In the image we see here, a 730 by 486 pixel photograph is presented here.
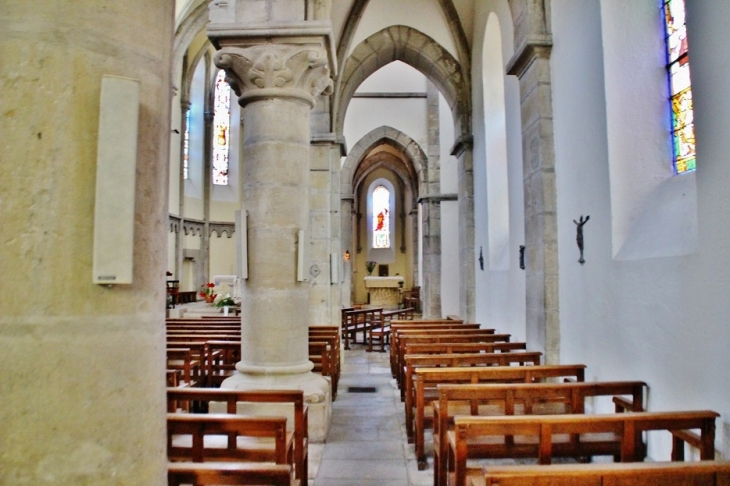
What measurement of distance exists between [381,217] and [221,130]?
418 inches

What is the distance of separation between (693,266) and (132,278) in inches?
132

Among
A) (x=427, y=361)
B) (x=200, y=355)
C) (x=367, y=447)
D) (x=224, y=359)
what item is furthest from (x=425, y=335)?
(x=200, y=355)

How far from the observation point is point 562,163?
18.5 feet

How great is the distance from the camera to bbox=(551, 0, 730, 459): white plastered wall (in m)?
3.16

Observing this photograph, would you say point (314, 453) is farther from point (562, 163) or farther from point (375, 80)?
point (375, 80)

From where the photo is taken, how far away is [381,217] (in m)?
28.6

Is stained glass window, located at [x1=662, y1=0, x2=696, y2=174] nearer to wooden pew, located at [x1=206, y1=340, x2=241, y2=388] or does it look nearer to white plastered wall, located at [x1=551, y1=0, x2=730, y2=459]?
white plastered wall, located at [x1=551, y1=0, x2=730, y2=459]

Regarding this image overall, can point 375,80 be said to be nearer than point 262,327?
No

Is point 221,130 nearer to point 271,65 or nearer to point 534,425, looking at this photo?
point 271,65

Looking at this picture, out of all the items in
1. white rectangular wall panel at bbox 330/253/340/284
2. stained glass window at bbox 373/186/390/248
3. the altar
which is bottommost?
the altar

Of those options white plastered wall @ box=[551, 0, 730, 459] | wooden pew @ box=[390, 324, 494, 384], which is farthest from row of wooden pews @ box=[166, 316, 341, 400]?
white plastered wall @ box=[551, 0, 730, 459]

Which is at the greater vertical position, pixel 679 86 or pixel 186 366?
pixel 679 86

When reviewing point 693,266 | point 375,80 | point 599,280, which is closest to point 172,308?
point 375,80

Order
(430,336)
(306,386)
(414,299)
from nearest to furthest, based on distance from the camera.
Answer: (306,386)
(430,336)
(414,299)
